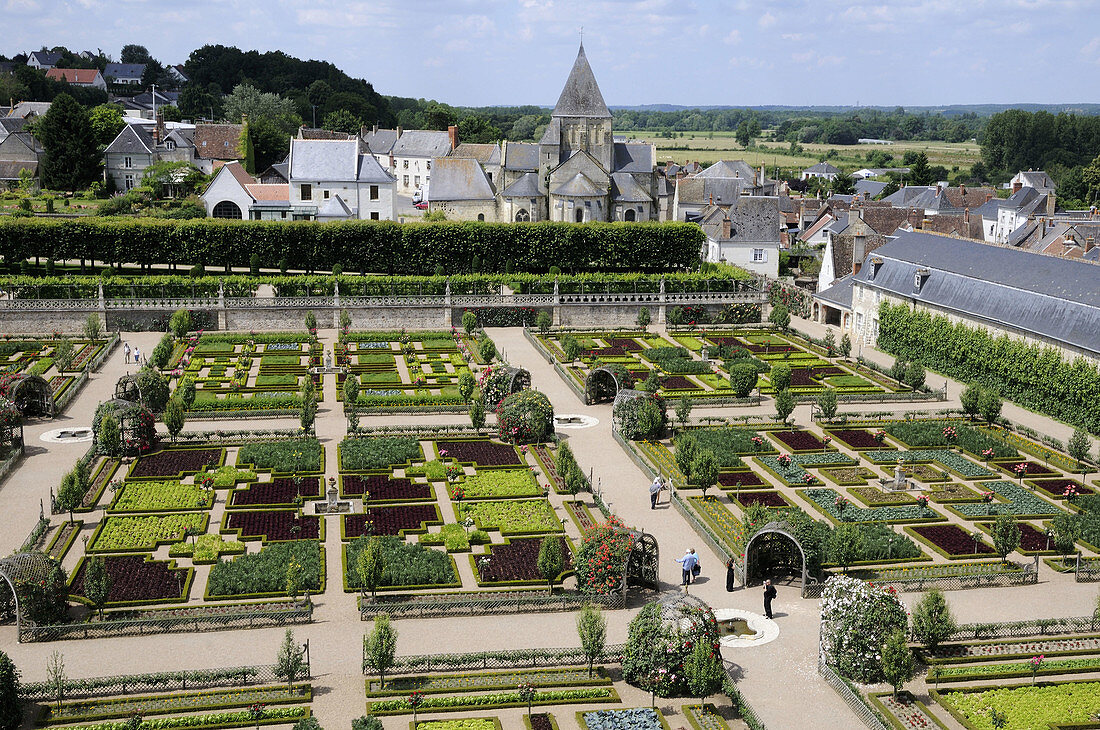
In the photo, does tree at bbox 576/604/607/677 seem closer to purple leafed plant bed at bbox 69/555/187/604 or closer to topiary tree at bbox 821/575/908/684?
topiary tree at bbox 821/575/908/684

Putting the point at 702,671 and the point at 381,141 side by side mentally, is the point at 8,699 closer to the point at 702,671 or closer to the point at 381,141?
the point at 702,671

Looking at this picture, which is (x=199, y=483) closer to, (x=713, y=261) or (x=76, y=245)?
(x=76, y=245)

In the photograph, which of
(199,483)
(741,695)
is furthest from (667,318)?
(741,695)

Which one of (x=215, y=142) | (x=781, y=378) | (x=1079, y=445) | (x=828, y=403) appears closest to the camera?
Result: (x=1079, y=445)

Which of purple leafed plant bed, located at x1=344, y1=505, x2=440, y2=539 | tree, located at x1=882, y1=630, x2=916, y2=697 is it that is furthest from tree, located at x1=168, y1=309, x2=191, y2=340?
tree, located at x1=882, y1=630, x2=916, y2=697

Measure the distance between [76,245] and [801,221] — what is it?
66.8 metres

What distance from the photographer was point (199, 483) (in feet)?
122

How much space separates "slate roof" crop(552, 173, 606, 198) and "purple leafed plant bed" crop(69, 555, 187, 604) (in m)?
57.5

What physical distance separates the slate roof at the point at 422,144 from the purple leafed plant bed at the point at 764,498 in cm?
10533

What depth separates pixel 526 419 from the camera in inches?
1652

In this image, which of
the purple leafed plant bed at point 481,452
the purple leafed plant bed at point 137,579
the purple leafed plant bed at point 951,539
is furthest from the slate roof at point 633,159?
the purple leafed plant bed at point 137,579

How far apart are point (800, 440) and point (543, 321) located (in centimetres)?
2231

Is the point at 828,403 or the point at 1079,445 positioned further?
the point at 828,403

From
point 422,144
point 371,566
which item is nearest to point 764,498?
point 371,566
